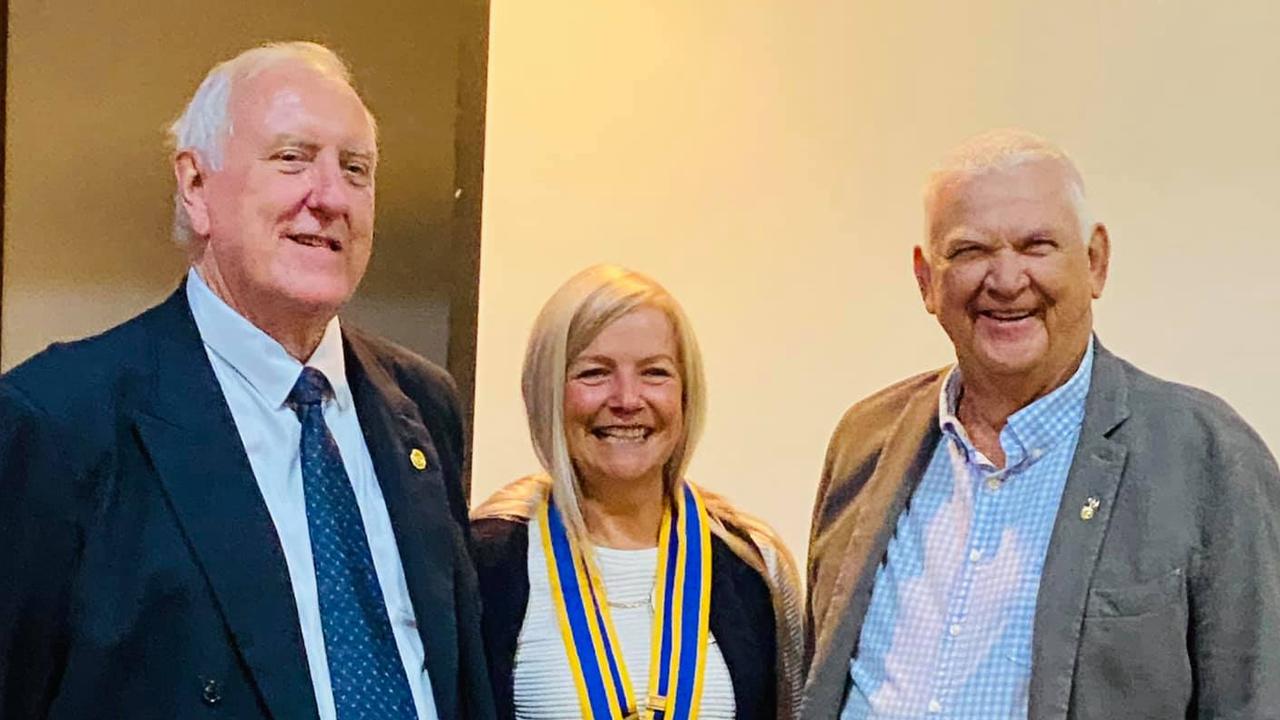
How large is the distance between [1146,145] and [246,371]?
6.87 feet

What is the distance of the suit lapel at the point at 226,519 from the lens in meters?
1.49

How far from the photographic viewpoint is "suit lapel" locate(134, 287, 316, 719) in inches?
58.6

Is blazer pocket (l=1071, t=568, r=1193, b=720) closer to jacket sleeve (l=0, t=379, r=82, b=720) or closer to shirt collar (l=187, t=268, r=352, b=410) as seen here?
shirt collar (l=187, t=268, r=352, b=410)

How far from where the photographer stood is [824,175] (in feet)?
10.0

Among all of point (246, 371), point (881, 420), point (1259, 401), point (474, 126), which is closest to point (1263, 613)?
point (881, 420)

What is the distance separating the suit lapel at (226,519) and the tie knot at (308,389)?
0.11 metres

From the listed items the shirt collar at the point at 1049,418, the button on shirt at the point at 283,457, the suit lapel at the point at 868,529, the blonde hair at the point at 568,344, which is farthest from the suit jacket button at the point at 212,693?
the shirt collar at the point at 1049,418

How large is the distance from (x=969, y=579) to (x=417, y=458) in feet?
2.82

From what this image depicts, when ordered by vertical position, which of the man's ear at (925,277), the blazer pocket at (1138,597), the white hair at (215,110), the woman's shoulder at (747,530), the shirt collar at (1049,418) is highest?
the white hair at (215,110)

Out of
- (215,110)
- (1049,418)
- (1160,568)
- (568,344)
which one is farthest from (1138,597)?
(215,110)

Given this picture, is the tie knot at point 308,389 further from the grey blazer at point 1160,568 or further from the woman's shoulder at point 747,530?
the grey blazer at point 1160,568

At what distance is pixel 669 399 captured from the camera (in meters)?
2.21

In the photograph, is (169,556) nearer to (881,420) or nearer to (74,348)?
(74,348)

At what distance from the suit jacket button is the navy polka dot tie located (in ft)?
0.49
